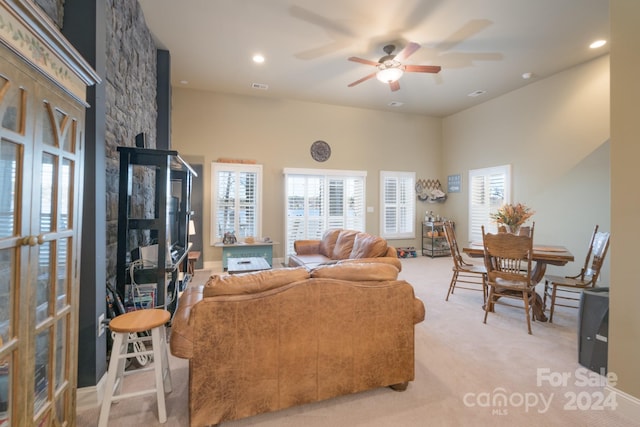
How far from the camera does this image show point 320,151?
655 cm

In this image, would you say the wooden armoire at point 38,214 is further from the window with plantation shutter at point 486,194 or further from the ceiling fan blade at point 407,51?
the window with plantation shutter at point 486,194

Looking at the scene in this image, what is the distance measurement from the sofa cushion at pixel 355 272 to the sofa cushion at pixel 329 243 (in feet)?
9.45

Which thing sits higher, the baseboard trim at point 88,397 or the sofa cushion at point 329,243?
the sofa cushion at point 329,243

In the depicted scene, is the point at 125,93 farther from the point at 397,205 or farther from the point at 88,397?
the point at 397,205

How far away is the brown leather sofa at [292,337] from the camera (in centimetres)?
Answer: 155

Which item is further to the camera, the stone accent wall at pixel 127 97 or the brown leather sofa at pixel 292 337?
the stone accent wall at pixel 127 97

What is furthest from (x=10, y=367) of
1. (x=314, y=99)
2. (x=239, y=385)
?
(x=314, y=99)

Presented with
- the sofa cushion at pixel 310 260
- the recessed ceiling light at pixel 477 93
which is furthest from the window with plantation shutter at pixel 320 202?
the recessed ceiling light at pixel 477 93

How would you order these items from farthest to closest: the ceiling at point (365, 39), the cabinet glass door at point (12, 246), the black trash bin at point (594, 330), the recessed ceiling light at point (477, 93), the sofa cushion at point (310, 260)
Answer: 1. the recessed ceiling light at point (477, 93)
2. the sofa cushion at point (310, 260)
3. the ceiling at point (365, 39)
4. the black trash bin at point (594, 330)
5. the cabinet glass door at point (12, 246)

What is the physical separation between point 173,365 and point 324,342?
1.49 meters

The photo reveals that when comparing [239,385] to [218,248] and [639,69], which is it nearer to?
[639,69]

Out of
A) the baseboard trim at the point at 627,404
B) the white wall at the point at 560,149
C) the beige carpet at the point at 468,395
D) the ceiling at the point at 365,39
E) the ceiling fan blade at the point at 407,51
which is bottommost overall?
the beige carpet at the point at 468,395

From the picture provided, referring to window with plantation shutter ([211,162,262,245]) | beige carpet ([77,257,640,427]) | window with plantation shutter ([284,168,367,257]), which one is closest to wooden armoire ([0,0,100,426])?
beige carpet ([77,257,640,427])

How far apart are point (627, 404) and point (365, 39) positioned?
438 cm
